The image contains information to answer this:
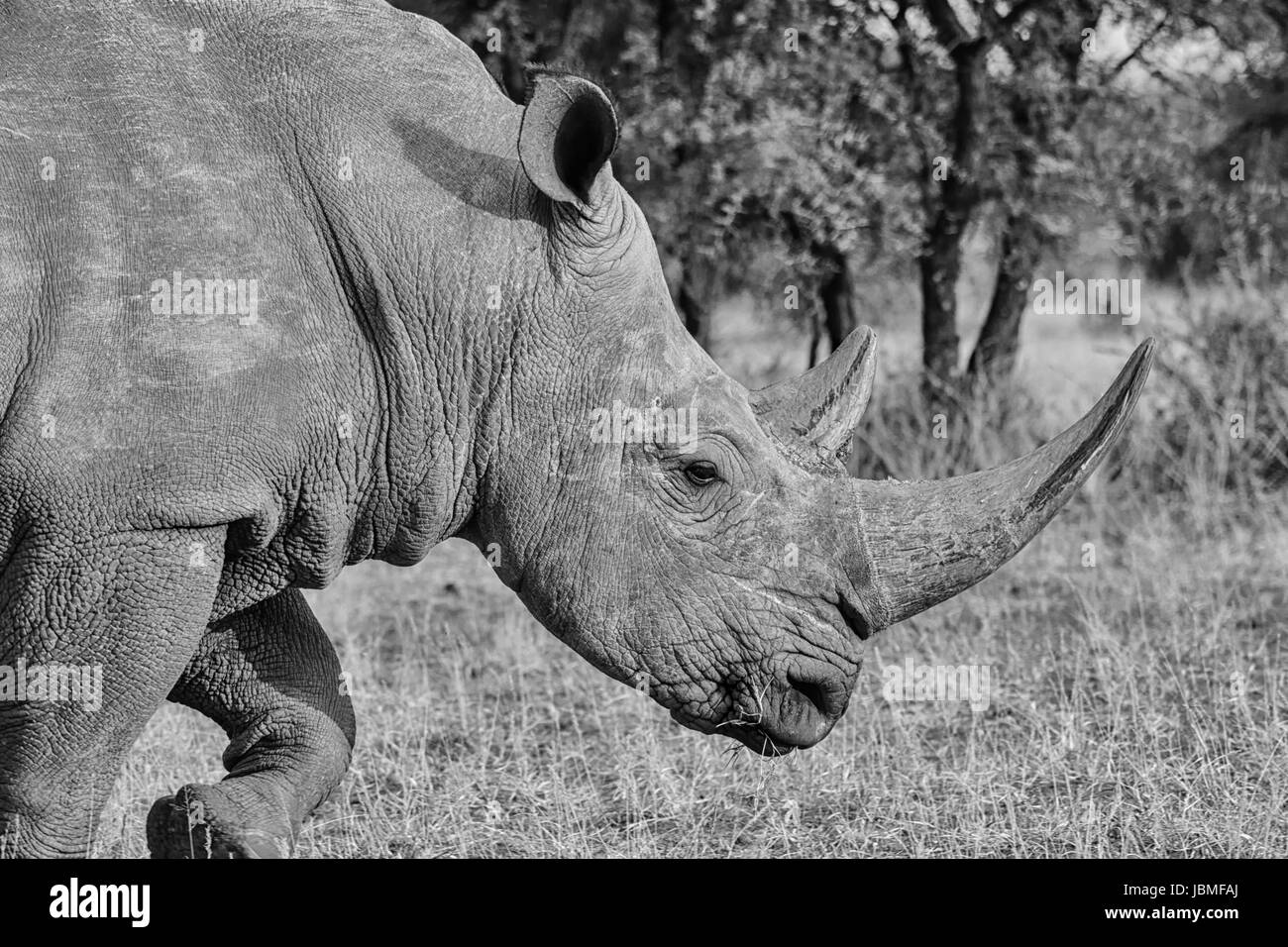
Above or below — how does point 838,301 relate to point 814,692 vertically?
above

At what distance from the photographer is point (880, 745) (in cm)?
581

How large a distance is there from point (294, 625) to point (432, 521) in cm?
68

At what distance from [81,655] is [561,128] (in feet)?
5.00

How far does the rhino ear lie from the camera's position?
3.92 meters

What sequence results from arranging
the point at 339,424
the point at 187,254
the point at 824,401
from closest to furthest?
the point at 187,254 → the point at 339,424 → the point at 824,401

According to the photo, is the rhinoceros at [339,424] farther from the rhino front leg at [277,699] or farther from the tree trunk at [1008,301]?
the tree trunk at [1008,301]

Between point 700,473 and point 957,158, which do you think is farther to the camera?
point 957,158

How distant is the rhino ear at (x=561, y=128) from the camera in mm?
3916

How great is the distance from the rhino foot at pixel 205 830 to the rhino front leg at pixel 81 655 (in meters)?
0.24

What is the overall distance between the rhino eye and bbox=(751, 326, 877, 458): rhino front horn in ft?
0.77
